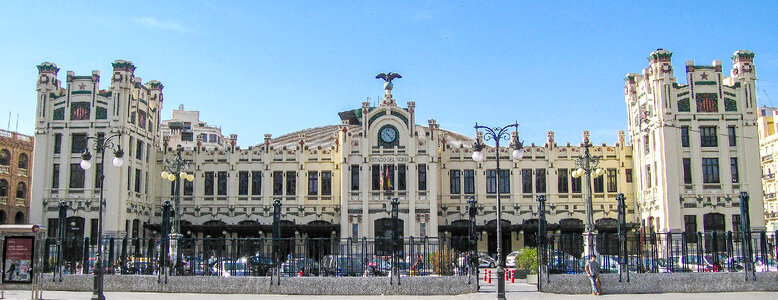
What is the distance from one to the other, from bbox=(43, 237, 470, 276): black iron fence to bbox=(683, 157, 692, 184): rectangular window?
26.9 metres

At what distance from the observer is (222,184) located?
59938mm

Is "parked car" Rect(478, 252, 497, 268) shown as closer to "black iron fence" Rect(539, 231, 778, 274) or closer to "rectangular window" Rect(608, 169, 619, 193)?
"rectangular window" Rect(608, 169, 619, 193)

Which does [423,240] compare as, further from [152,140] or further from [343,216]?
[152,140]

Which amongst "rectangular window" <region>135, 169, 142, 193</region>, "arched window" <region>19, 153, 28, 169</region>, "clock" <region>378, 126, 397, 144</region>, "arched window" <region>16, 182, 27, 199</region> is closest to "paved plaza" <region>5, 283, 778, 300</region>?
"clock" <region>378, 126, 397, 144</region>

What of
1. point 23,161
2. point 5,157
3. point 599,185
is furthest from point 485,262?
point 23,161

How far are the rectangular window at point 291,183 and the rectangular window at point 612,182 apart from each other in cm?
2406

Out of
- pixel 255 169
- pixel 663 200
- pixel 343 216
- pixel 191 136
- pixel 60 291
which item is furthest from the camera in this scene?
pixel 191 136

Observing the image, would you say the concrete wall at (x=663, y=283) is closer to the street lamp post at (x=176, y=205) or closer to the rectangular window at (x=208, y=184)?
the street lamp post at (x=176, y=205)

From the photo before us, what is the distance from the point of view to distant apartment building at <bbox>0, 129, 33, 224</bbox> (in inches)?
2613

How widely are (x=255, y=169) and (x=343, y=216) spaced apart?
867cm

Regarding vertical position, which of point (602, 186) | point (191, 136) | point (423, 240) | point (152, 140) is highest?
point (191, 136)

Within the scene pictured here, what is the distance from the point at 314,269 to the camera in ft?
101

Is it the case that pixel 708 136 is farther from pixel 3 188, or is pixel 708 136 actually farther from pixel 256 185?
pixel 3 188

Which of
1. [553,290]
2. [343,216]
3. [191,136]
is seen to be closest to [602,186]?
[343,216]
